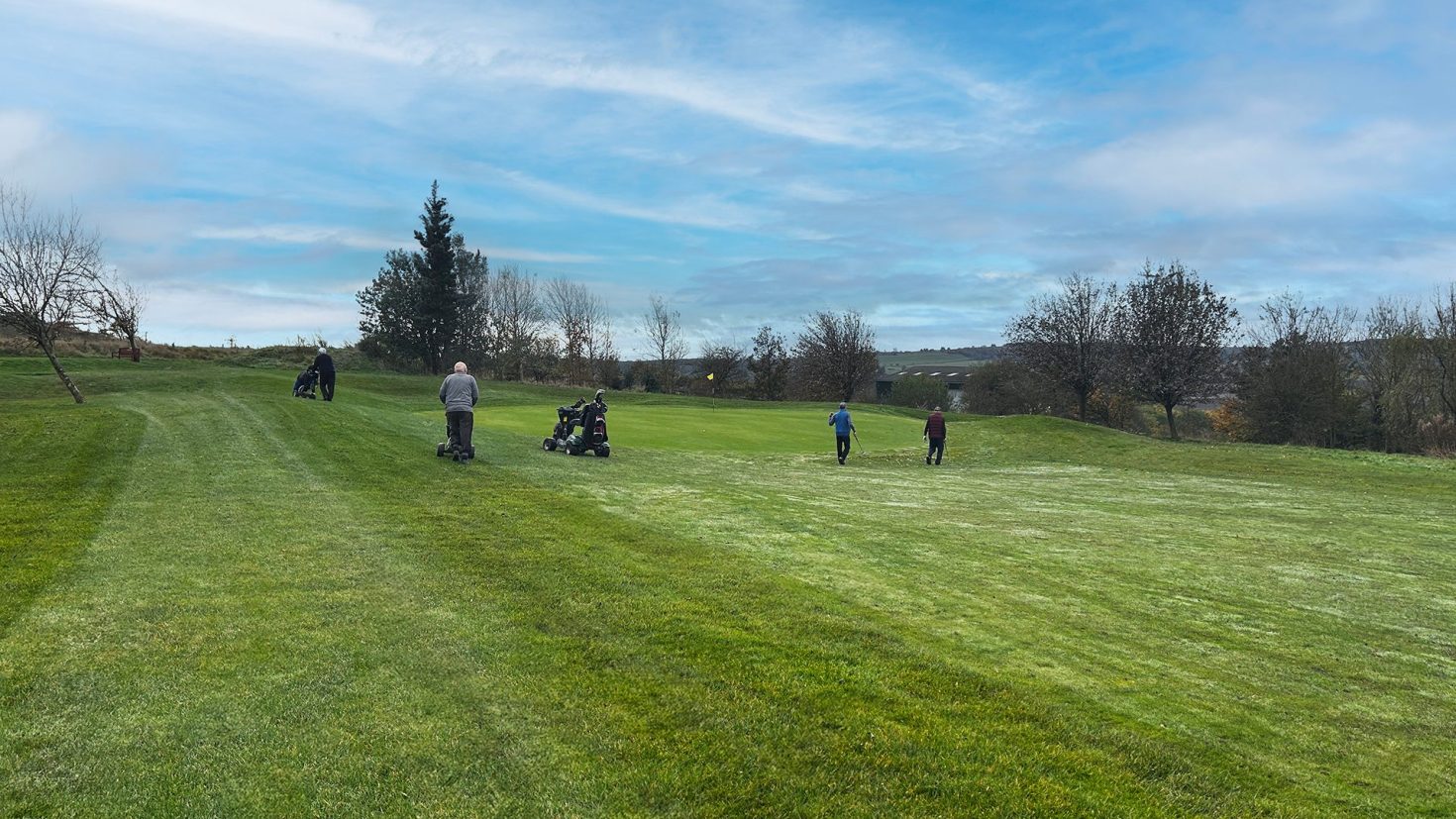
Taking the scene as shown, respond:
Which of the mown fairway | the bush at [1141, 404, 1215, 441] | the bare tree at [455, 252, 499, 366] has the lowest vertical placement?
the bush at [1141, 404, 1215, 441]

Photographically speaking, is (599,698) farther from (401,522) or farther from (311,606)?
(401,522)

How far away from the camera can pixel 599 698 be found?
5262 mm

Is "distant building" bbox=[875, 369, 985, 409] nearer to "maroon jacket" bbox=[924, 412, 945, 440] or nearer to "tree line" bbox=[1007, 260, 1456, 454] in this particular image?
"tree line" bbox=[1007, 260, 1456, 454]

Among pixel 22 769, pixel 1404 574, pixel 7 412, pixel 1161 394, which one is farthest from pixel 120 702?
pixel 1161 394

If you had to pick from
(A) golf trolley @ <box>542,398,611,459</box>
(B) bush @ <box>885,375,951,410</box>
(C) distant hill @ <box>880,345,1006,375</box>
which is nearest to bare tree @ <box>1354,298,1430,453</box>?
(B) bush @ <box>885,375,951,410</box>

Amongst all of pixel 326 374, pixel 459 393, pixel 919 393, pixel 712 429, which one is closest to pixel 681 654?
pixel 459 393

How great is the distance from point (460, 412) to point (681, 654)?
11996 millimetres

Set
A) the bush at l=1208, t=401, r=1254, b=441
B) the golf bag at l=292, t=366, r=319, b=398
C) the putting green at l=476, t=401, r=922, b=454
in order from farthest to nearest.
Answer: the bush at l=1208, t=401, r=1254, b=441 → the golf bag at l=292, t=366, r=319, b=398 → the putting green at l=476, t=401, r=922, b=454

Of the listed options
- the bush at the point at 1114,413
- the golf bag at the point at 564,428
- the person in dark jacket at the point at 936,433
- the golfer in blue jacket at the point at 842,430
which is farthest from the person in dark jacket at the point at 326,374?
the bush at the point at 1114,413

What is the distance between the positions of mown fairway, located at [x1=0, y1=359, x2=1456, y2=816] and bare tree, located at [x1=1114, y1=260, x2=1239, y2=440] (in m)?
36.5

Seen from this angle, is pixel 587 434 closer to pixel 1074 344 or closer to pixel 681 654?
pixel 681 654

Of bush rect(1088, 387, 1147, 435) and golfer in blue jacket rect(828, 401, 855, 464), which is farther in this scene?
bush rect(1088, 387, 1147, 435)

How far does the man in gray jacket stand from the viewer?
1689cm

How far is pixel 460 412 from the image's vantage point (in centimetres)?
1688
